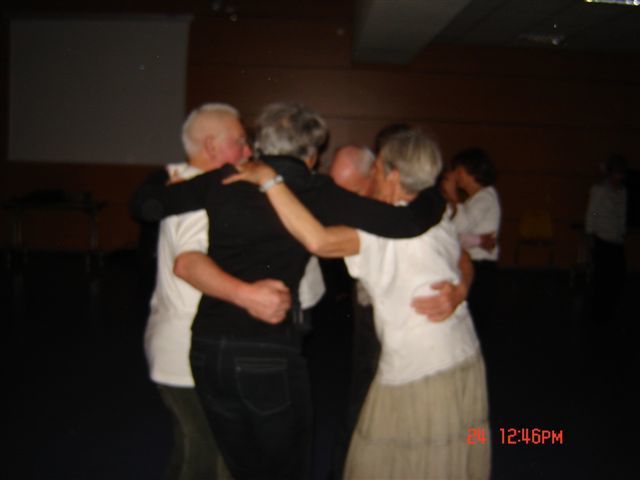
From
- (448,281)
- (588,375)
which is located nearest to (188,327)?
(448,281)

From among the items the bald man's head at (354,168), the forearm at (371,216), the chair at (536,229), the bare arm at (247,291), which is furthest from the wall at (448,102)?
the bare arm at (247,291)

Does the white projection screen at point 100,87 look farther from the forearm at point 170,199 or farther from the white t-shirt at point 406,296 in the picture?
the white t-shirt at point 406,296

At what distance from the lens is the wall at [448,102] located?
7078mm

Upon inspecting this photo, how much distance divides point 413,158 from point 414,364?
484 millimetres

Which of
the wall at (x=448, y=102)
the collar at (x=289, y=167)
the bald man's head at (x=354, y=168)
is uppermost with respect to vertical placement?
the wall at (x=448, y=102)

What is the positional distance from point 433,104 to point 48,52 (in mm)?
5091

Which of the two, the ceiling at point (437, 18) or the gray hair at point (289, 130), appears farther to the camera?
the ceiling at point (437, 18)

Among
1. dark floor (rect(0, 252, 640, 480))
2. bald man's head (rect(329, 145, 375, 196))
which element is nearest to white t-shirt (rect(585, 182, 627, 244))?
dark floor (rect(0, 252, 640, 480))

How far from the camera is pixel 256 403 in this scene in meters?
1.17

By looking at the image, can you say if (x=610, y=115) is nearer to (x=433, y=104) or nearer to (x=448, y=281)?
(x=433, y=104)

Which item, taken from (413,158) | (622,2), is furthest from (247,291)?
(622,2)

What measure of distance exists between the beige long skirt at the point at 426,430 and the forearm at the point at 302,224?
1.28 feet

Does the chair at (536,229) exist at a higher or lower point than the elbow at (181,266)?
higher
